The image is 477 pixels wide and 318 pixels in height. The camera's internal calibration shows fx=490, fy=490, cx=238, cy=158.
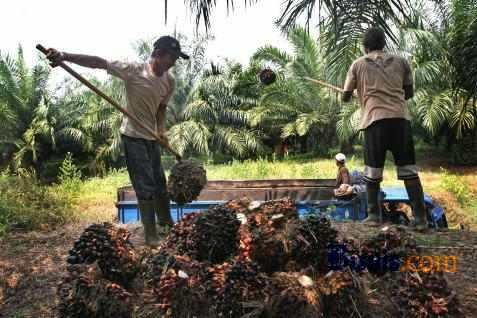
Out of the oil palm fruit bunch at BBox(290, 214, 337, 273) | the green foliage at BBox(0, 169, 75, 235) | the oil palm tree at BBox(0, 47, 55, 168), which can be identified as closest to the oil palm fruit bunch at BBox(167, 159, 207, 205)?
the oil palm fruit bunch at BBox(290, 214, 337, 273)

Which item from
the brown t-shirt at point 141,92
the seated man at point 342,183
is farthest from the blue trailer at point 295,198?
the brown t-shirt at point 141,92

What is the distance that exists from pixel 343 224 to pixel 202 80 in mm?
16962

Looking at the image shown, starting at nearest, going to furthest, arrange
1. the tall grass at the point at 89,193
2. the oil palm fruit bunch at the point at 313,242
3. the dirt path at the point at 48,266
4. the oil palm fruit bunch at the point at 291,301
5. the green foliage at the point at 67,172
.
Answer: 1. the oil palm fruit bunch at the point at 291,301
2. the oil palm fruit bunch at the point at 313,242
3. the dirt path at the point at 48,266
4. the tall grass at the point at 89,193
5. the green foliage at the point at 67,172

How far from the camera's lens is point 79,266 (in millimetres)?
3049

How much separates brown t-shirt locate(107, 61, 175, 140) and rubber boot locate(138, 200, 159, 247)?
0.63 metres

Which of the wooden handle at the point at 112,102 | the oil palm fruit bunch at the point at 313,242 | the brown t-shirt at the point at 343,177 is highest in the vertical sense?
the wooden handle at the point at 112,102

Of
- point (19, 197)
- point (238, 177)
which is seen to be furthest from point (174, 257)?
point (238, 177)

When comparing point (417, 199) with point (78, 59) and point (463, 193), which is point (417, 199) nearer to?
point (78, 59)

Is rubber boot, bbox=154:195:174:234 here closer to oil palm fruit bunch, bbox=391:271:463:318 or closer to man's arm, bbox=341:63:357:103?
man's arm, bbox=341:63:357:103

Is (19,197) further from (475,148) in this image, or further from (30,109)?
(475,148)

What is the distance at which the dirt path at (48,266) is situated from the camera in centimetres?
341

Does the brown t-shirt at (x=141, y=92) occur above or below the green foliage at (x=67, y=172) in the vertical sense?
above

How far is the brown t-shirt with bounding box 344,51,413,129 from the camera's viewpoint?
465 cm

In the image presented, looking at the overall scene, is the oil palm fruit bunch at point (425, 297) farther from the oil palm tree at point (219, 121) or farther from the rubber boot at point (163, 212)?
the oil palm tree at point (219, 121)
